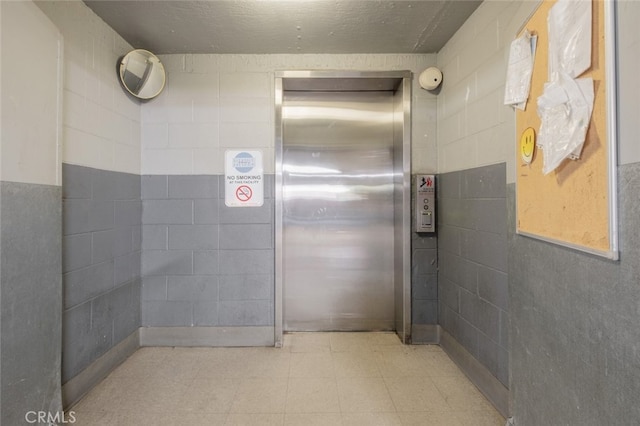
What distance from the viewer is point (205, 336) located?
2586 mm

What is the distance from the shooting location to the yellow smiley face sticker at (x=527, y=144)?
1228 mm

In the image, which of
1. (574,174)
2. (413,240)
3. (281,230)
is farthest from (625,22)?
(281,230)

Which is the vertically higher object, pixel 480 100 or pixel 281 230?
pixel 480 100

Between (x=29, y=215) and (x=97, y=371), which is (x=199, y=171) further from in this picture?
(x=97, y=371)

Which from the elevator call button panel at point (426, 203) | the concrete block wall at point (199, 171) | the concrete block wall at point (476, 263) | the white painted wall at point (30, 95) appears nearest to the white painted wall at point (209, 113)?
the concrete block wall at point (199, 171)

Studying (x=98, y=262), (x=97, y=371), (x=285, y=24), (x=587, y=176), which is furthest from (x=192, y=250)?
(x=587, y=176)

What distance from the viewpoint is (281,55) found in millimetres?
2596

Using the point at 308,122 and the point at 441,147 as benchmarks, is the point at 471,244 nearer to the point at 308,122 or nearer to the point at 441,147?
the point at 441,147

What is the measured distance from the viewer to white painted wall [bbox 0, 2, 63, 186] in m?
1.31

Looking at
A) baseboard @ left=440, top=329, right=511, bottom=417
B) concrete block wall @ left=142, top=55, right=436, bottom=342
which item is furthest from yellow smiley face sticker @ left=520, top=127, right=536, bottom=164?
concrete block wall @ left=142, top=55, right=436, bottom=342

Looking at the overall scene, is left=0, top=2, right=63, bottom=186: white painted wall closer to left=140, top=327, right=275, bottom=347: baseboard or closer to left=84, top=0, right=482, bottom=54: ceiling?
left=84, top=0, right=482, bottom=54: ceiling

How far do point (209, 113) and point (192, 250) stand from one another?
118cm

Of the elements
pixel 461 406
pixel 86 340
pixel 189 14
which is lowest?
pixel 461 406

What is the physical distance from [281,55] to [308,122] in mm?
598
